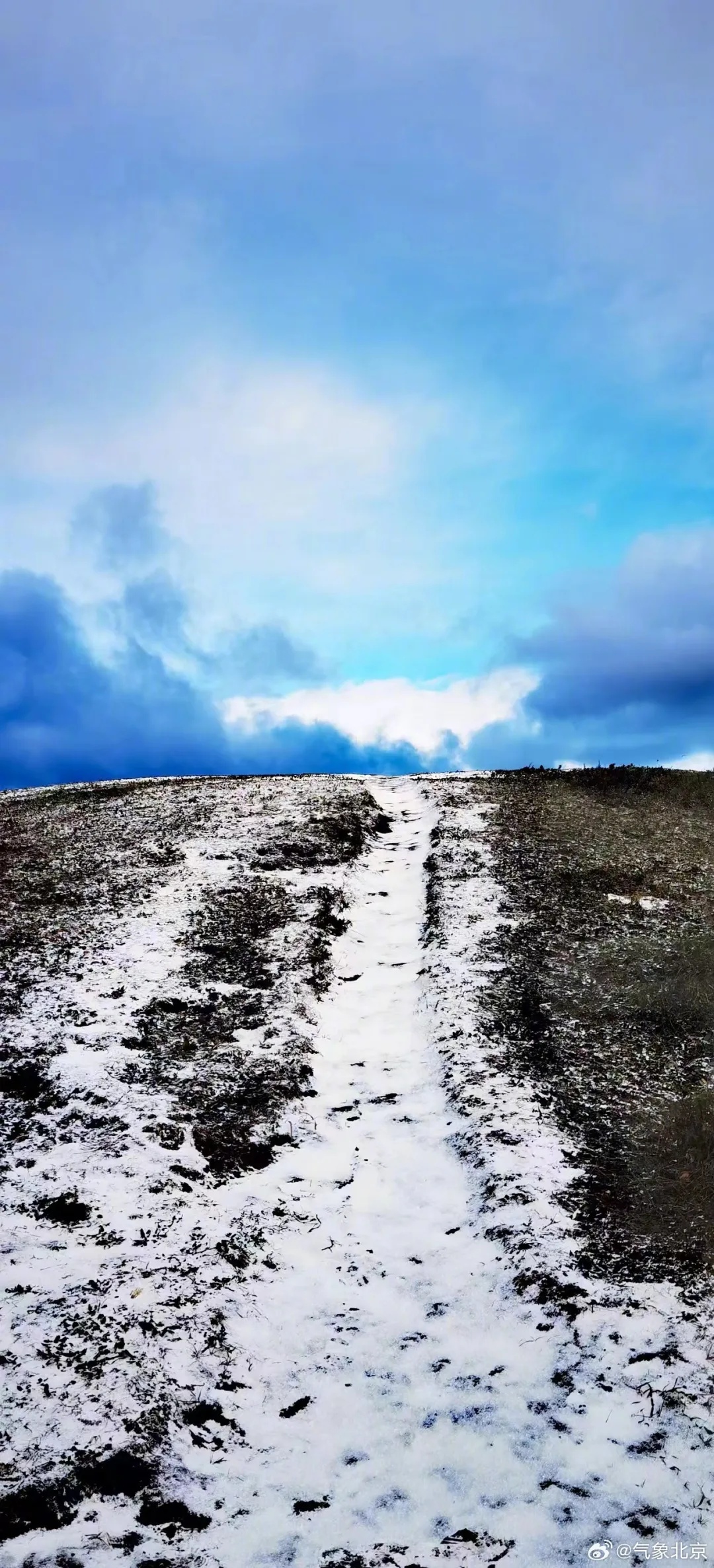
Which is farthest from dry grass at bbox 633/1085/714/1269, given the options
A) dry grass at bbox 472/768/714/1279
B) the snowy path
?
the snowy path

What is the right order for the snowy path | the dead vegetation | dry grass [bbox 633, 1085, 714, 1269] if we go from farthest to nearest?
the dead vegetation → dry grass [bbox 633, 1085, 714, 1269] → the snowy path

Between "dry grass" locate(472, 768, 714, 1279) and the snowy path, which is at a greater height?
"dry grass" locate(472, 768, 714, 1279)

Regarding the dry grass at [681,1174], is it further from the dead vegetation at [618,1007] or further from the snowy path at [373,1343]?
the snowy path at [373,1343]

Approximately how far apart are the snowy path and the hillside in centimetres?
3

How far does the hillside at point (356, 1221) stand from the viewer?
7984 millimetres

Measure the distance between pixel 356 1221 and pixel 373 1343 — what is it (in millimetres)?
2235

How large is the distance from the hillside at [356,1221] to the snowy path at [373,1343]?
34 mm

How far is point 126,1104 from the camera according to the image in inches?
558

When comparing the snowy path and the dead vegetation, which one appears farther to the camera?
the dead vegetation

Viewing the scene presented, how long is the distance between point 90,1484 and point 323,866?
18388 millimetres

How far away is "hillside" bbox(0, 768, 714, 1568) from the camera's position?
7984 mm

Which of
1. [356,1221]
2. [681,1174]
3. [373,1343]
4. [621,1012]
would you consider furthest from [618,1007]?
[373,1343]

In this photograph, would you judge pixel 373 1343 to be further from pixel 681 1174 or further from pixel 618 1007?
pixel 618 1007

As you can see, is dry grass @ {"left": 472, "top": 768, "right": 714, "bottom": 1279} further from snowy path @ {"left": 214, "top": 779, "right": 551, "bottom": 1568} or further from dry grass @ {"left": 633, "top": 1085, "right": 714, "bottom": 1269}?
snowy path @ {"left": 214, "top": 779, "right": 551, "bottom": 1568}
